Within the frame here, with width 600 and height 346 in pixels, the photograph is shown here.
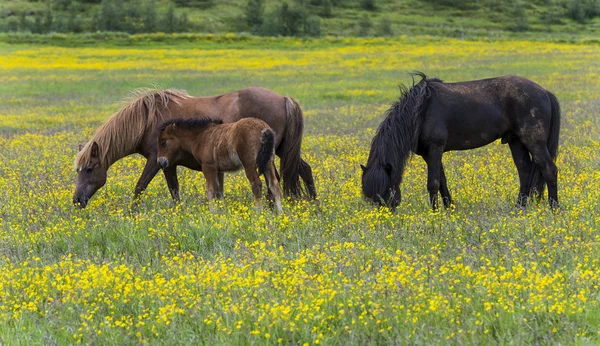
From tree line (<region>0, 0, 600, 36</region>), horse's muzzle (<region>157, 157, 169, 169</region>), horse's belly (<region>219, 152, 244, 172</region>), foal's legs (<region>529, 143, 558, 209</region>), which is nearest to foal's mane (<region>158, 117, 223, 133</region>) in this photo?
horse's muzzle (<region>157, 157, 169, 169</region>)

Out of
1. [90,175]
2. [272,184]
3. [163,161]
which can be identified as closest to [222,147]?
[272,184]

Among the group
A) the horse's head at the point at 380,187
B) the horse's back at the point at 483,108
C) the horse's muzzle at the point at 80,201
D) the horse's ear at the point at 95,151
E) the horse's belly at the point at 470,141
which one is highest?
the horse's back at the point at 483,108

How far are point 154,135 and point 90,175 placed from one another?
1.07 meters

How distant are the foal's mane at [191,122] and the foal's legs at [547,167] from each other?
13.9ft

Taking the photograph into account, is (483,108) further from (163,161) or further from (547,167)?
(163,161)

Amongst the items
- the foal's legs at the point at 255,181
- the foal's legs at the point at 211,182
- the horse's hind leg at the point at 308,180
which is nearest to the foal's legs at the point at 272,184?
the foal's legs at the point at 255,181

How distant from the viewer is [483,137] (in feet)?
29.6

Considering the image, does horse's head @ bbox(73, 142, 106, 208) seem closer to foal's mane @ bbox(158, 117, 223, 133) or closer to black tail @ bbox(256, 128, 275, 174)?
foal's mane @ bbox(158, 117, 223, 133)

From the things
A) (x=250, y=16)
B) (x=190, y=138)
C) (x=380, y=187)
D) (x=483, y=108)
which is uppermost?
(x=483, y=108)

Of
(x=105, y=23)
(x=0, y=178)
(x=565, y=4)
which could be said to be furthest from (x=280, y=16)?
(x=0, y=178)

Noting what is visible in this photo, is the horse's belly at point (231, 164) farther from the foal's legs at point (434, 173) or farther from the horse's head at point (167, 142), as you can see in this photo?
the foal's legs at point (434, 173)

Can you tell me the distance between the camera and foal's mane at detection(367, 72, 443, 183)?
8.55 m

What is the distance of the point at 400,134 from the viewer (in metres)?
8.64

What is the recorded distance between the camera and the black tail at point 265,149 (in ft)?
29.3
